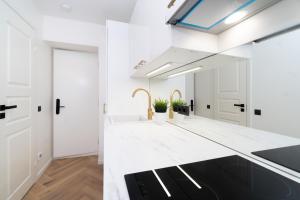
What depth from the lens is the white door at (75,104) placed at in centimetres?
245

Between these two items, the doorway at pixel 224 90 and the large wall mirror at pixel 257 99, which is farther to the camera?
the doorway at pixel 224 90

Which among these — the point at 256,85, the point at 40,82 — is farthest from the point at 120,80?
the point at 256,85

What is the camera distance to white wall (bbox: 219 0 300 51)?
54 centimetres

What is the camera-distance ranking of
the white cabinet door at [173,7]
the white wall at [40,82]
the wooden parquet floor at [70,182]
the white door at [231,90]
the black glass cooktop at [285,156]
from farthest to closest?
the white wall at [40,82]
the wooden parquet floor at [70,182]
the white door at [231,90]
the white cabinet door at [173,7]
the black glass cooktop at [285,156]

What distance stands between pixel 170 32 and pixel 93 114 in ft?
7.75

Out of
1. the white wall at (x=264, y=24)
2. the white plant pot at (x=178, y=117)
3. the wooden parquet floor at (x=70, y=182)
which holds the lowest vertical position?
the wooden parquet floor at (x=70, y=182)

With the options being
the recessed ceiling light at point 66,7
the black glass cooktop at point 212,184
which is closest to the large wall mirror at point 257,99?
the black glass cooktop at point 212,184

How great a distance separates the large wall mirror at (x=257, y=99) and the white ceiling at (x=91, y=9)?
5.06 feet

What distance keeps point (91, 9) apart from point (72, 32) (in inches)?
21.5

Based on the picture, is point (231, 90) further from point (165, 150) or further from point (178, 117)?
point (178, 117)

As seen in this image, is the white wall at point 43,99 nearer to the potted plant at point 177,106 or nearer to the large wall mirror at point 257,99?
the potted plant at point 177,106

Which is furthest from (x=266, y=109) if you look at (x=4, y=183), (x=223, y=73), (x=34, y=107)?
(x=34, y=107)

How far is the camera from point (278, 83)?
56 centimetres

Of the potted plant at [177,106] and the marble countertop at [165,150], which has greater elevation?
the potted plant at [177,106]
